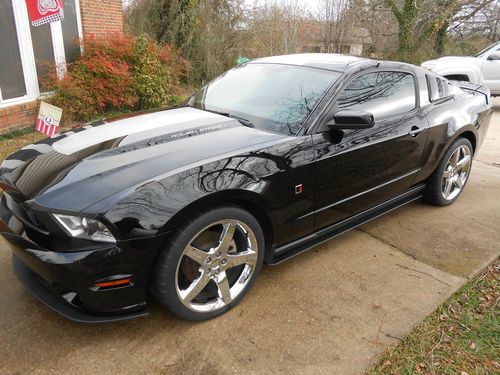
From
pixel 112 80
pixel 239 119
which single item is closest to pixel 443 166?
pixel 239 119

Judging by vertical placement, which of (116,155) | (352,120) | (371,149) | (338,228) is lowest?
(338,228)

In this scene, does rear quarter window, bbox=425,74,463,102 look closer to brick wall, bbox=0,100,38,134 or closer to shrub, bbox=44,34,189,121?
shrub, bbox=44,34,189,121

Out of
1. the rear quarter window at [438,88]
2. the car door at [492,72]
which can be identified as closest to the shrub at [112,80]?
the rear quarter window at [438,88]

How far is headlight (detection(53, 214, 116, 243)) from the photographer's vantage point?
1.95 meters

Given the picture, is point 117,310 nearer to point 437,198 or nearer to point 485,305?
point 485,305

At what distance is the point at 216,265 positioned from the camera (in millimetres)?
2367

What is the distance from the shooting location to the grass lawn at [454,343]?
7.11ft

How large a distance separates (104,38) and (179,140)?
255 inches

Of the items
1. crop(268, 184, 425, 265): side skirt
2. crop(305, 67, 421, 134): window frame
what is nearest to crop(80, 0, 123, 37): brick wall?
crop(305, 67, 421, 134): window frame

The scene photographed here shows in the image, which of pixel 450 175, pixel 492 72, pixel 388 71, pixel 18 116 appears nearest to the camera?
pixel 388 71

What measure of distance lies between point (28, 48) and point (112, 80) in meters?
1.46

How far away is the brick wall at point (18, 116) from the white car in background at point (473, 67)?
7477mm

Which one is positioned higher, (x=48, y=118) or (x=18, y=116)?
(x=48, y=118)

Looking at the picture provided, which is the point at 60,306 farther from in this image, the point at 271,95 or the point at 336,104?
the point at 336,104
